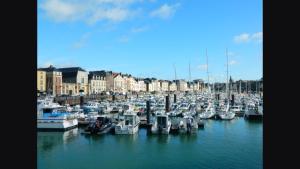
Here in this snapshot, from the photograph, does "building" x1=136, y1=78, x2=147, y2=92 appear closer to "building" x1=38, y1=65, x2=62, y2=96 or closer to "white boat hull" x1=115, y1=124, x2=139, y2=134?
"building" x1=38, y1=65, x2=62, y2=96

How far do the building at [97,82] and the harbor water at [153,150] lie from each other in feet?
217

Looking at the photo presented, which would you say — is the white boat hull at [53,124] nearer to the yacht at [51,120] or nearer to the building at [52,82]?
the yacht at [51,120]

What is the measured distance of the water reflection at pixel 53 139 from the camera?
2886 centimetres

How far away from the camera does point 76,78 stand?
94.8 meters

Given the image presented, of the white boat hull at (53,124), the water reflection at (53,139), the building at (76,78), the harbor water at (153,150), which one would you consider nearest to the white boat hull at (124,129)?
the harbor water at (153,150)

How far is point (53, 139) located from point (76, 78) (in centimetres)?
6408

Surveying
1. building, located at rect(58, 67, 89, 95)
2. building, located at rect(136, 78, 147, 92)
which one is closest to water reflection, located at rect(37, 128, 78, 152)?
building, located at rect(58, 67, 89, 95)

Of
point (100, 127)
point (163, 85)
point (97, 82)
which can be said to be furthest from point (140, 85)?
point (100, 127)

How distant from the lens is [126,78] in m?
125

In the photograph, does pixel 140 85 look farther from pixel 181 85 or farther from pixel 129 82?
pixel 181 85
